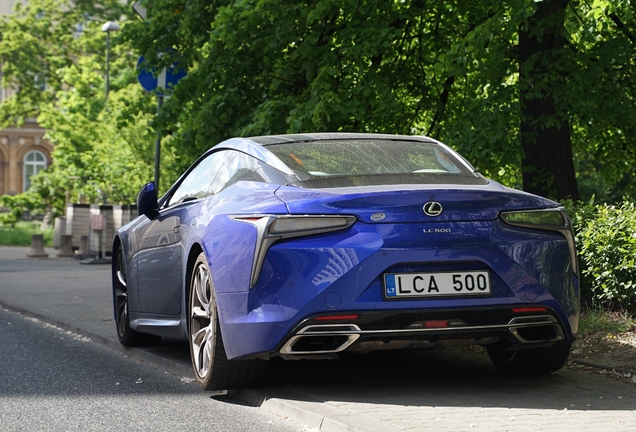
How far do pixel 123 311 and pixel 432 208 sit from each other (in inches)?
166

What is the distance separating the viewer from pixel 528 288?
598cm

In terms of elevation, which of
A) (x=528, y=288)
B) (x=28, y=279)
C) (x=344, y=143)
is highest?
(x=344, y=143)

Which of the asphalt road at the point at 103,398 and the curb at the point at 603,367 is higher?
the curb at the point at 603,367

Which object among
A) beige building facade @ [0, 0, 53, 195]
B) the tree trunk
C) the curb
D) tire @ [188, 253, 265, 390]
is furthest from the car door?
beige building facade @ [0, 0, 53, 195]

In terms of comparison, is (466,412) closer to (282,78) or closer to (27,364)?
(27,364)

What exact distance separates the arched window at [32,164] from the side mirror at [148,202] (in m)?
79.3

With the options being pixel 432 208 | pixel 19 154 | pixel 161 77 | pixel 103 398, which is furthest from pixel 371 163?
pixel 19 154

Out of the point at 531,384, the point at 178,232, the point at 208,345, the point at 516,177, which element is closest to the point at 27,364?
the point at 178,232

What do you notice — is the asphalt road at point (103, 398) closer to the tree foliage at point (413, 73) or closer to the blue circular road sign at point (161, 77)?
the tree foliage at point (413, 73)

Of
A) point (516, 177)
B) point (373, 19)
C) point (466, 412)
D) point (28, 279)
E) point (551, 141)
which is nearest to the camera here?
point (466, 412)

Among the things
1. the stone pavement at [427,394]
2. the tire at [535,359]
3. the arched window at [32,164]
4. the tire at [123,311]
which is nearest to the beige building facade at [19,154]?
the arched window at [32,164]

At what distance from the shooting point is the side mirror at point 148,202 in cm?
816

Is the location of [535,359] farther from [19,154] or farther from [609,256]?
[19,154]

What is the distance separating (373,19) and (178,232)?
7.15 metres
